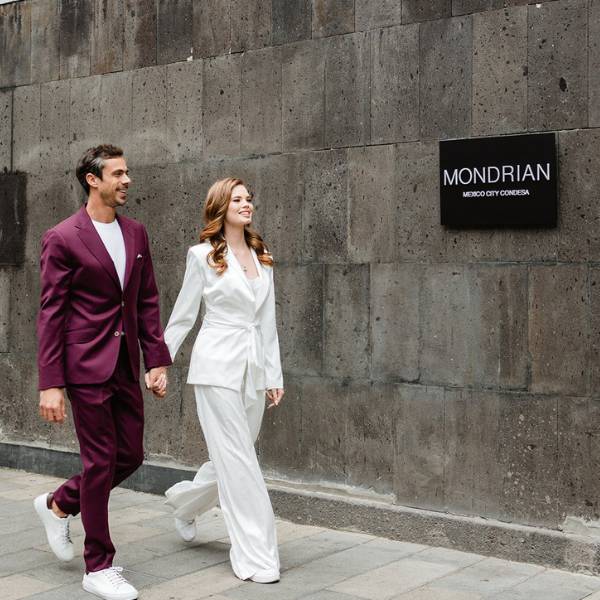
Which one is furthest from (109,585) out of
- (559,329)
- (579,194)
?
(579,194)

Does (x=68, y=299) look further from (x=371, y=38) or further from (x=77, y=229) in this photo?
(x=371, y=38)

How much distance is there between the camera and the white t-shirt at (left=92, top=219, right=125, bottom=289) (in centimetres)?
574

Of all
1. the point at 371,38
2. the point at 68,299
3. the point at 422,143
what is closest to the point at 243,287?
the point at 68,299

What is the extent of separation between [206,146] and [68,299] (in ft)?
8.22

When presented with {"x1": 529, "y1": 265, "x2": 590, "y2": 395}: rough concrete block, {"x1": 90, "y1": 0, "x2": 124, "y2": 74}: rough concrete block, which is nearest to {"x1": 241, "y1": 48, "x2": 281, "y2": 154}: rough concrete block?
{"x1": 90, "y1": 0, "x2": 124, "y2": 74}: rough concrete block

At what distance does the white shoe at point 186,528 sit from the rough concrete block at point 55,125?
136 inches

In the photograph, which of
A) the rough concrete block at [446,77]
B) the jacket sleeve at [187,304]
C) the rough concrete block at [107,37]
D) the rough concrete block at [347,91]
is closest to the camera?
the jacket sleeve at [187,304]

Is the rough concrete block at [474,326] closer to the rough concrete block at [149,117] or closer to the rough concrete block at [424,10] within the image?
the rough concrete block at [424,10]

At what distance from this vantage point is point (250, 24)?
7539mm

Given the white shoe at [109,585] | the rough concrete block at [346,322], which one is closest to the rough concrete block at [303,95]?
the rough concrete block at [346,322]

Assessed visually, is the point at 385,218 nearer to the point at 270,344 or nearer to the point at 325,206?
the point at 325,206

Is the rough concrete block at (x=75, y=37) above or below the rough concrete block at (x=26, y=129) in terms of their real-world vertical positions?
above

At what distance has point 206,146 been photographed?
7797 millimetres

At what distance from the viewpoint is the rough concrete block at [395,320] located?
6.72 metres
